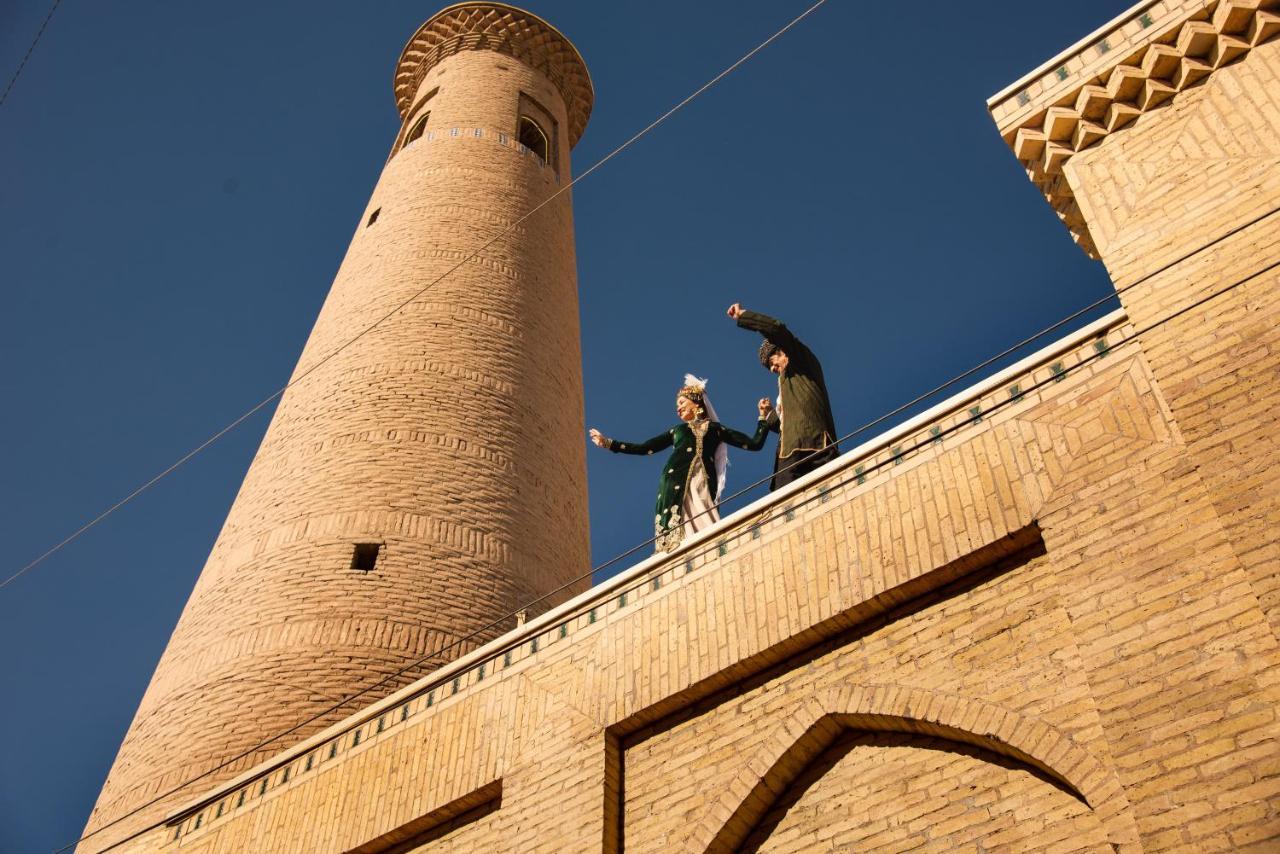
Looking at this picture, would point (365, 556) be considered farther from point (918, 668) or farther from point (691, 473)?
point (918, 668)

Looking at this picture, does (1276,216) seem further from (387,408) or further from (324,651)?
(387,408)

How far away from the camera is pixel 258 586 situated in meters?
6.73

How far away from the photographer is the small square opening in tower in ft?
22.2

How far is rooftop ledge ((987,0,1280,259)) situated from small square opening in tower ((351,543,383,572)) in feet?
12.2

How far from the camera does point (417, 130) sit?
431 inches

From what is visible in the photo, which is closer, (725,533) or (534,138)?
(725,533)

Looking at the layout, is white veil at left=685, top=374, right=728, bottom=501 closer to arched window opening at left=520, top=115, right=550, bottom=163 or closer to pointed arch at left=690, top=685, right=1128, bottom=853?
pointed arch at left=690, top=685, right=1128, bottom=853

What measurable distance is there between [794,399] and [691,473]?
640 mm

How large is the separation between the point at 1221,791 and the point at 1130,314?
1.54 metres

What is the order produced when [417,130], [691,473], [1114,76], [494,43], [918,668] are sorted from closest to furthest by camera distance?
[918,668] < [1114,76] < [691,473] < [417,130] < [494,43]

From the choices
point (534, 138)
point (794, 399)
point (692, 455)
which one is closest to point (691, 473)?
point (692, 455)

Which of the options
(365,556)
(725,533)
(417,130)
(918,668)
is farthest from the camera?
(417,130)


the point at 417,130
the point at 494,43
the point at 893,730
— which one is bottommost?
the point at 893,730

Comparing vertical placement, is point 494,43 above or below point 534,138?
above
